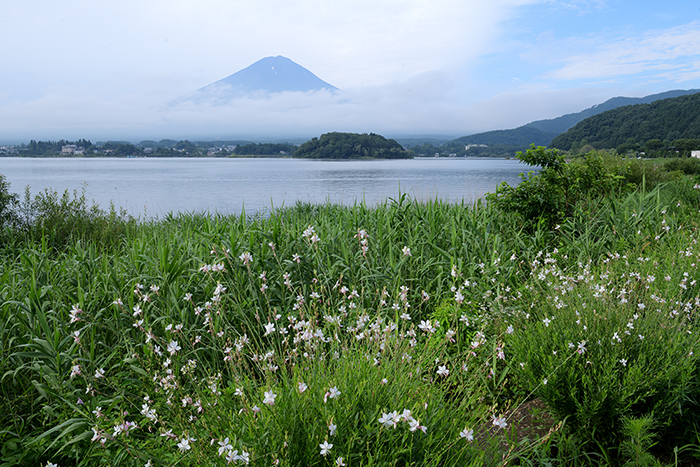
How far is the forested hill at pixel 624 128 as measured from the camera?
132 feet

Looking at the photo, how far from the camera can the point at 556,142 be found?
136 feet

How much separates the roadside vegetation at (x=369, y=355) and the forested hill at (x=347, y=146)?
54773 mm

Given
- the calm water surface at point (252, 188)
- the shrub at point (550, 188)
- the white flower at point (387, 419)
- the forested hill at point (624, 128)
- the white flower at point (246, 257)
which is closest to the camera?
the white flower at point (387, 419)

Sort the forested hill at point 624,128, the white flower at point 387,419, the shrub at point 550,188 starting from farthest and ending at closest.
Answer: the forested hill at point 624,128 → the shrub at point 550,188 → the white flower at point 387,419

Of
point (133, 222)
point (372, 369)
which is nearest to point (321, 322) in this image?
point (372, 369)

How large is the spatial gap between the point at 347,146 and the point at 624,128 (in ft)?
115

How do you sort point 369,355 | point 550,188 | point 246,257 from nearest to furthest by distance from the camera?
point 369,355 → point 246,257 → point 550,188

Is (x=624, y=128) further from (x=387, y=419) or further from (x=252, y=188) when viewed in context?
(x=387, y=419)

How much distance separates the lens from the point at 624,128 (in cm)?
4112

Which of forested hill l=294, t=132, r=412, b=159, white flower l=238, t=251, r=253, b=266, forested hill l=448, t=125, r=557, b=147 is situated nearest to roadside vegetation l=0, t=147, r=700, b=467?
white flower l=238, t=251, r=253, b=266

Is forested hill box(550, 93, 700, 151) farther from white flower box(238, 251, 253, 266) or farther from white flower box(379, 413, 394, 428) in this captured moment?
white flower box(379, 413, 394, 428)

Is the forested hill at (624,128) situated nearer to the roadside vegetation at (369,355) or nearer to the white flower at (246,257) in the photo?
the roadside vegetation at (369,355)

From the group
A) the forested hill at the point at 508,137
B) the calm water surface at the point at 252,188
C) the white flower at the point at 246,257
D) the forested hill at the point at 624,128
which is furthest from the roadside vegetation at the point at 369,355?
the forested hill at the point at 508,137

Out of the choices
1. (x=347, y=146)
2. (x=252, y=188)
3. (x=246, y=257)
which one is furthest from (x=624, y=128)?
(x=246, y=257)
